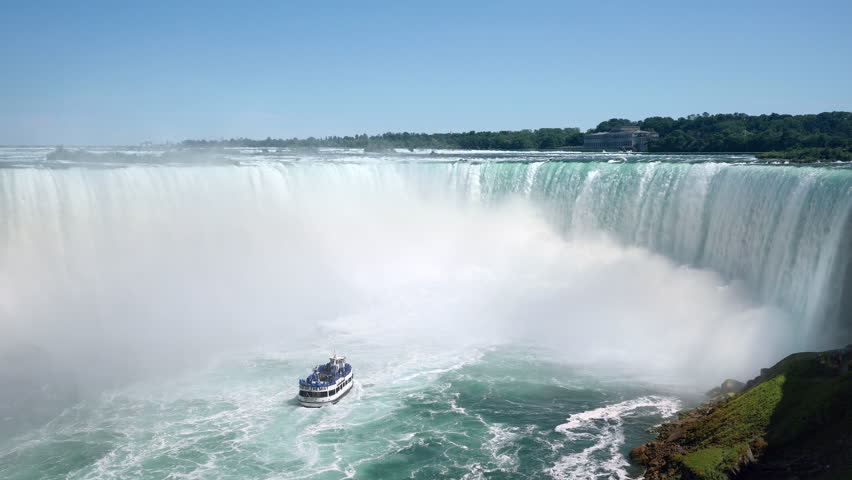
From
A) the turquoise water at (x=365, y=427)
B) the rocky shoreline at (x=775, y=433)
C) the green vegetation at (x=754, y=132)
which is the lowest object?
the turquoise water at (x=365, y=427)

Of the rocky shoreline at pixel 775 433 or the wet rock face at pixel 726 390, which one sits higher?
the rocky shoreline at pixel 775 433

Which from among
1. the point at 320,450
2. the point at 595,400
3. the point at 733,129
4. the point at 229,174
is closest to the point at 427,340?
the point at 595,400

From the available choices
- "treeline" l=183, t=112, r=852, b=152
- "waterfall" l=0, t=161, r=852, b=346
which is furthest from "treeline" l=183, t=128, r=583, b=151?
"waterfall" l=0, t=161, r=852, b=346

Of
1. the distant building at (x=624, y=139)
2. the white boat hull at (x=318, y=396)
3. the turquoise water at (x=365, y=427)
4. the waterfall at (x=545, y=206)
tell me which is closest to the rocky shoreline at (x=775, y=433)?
the turquoise water at (x=365, y=427)

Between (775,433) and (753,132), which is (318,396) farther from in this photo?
(753,132)

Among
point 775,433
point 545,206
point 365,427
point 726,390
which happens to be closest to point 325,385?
point 365,427

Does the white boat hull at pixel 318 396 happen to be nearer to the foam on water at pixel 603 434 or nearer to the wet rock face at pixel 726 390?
the foam on water at pixel 603 434
